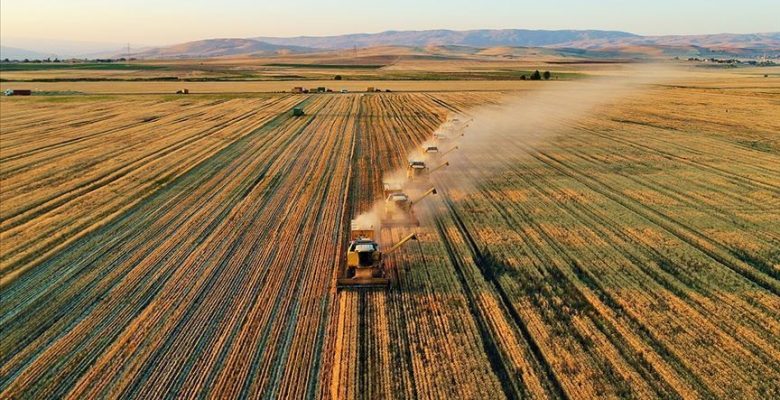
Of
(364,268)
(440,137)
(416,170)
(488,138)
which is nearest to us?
(364,268)

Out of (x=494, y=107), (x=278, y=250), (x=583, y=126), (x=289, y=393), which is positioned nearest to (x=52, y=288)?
(x=278, y=250)

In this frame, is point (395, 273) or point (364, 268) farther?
point (395, 273)

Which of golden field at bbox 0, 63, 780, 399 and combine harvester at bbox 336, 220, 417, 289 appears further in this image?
combine harvester at bbox 336, 220, 417, 289

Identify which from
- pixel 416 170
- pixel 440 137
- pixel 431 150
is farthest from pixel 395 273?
pixel 440 137

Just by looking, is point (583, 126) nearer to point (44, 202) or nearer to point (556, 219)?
point (556, 219)

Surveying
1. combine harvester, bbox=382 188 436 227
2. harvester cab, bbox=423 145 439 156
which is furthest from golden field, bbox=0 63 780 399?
harvester cab, bbox=423 145 439 156

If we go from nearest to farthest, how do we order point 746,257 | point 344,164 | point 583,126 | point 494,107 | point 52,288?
1. point 52,288
2. point 746,257
3. point 344,164
4. point 583,126
5. point 494,107

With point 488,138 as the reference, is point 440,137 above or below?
above

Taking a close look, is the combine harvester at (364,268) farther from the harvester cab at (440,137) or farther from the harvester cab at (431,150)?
the harvester cab at (440,137)

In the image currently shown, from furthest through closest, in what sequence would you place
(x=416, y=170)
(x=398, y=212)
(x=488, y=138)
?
1. (x=488, y=138)
2. (x=416, y=170)
3. (x=398, y=212)

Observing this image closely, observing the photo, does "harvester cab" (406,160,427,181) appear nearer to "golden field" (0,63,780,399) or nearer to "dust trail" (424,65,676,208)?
"dust trail" (424,65,676,208)

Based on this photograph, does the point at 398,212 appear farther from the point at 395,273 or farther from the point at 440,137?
the point at 440,137
